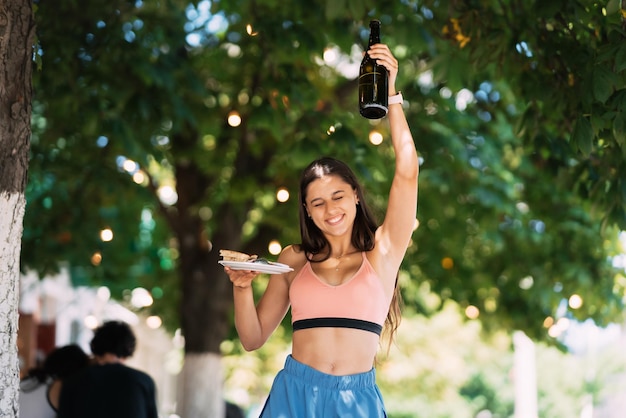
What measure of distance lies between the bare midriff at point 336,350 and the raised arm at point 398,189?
12.9 inches

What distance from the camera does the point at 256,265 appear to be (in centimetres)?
313

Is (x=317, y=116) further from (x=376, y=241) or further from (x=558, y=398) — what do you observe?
(x=558, y=398)

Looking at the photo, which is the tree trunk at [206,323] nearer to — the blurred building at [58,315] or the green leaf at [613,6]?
the blurred building at [58,315]

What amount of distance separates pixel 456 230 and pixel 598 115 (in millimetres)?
5008

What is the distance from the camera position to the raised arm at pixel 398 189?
3463mm

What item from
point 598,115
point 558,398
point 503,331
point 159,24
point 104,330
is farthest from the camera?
point 558,398

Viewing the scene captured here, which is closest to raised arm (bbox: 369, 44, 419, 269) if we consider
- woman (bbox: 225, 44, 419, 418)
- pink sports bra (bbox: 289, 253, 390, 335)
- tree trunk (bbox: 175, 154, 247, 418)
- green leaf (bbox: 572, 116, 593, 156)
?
woman (bbox: 225, 44, 419, 418)

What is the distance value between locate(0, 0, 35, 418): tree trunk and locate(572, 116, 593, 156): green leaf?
86.8 inches

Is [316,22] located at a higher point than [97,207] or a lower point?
higher

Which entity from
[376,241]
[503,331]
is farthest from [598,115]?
[503,331]

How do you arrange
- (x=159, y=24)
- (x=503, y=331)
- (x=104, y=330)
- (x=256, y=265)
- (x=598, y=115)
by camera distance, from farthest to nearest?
(x=503, y=331) → (x=159, y=24) → (x=104, y=330) → (x=598, y=115) → (x=256, y=265)

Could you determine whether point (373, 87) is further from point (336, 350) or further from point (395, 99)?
point (336, 350)

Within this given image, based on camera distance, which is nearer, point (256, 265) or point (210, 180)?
point (256, 265)

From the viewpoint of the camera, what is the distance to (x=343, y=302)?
3.33 m
